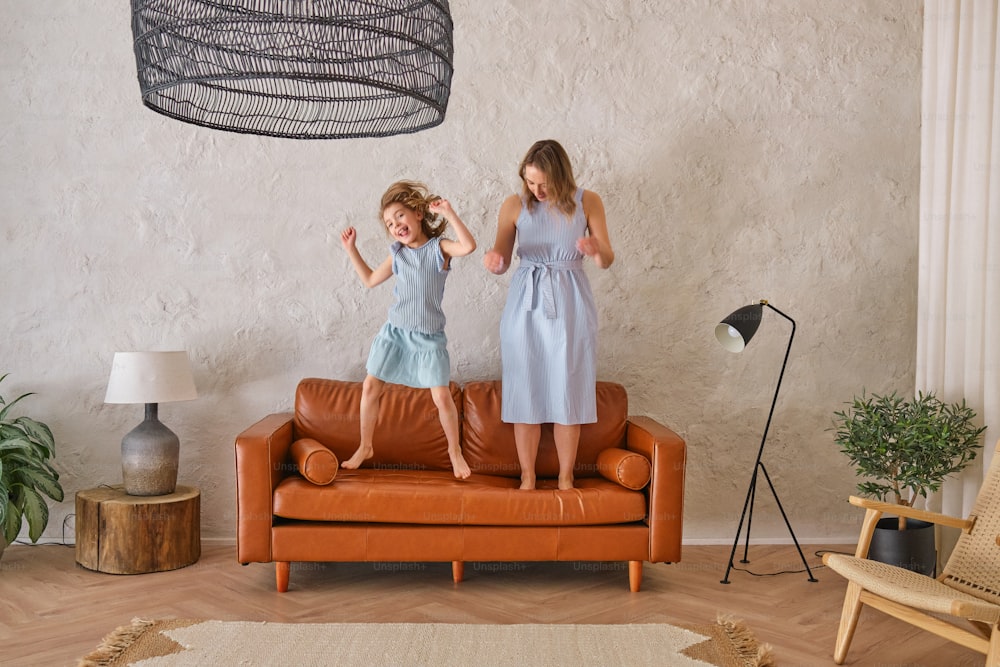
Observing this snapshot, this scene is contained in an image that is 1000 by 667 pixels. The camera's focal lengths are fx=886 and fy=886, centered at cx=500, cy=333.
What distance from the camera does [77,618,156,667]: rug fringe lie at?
297 cm

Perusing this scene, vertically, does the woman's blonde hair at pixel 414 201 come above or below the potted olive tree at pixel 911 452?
above

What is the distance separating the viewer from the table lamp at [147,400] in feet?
13.6

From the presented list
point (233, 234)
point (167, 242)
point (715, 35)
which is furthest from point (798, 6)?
point (167, 242)

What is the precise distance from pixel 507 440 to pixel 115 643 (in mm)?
1937

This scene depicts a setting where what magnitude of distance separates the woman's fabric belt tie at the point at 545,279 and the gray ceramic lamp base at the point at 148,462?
1.85 metres

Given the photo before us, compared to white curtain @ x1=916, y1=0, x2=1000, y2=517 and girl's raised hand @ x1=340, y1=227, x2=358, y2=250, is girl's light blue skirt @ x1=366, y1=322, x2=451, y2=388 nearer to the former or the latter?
girl's raised hand @ x1=340, y1=227, x2=358, y2=250

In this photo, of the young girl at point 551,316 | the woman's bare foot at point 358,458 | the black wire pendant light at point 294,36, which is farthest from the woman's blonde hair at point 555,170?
the black wire pendant light at point 294,36

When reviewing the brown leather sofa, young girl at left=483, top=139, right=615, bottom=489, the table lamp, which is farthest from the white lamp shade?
young girl at left=483, top=139, right=615, bottom=489

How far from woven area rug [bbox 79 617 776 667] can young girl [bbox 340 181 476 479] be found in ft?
3.28

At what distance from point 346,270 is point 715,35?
2330 millimetres

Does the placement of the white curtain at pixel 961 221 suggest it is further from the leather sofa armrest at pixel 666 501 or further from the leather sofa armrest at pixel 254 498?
the leather sofa armrest at pixel 254 498

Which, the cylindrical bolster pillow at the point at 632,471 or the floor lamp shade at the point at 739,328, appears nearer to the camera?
the cylindrical bolster pillow at the point at 632,471

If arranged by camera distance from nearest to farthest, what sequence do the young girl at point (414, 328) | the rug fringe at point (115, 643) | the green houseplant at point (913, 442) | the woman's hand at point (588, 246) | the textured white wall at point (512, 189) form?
the rug fringe at point (115, 643) → the green houseplant at point (913, 442) → the woman's hand at point (588, 246) → the young girl at point (414, 328) → the textured white wall at point (512, 189)

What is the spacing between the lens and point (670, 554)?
12.5 ft
